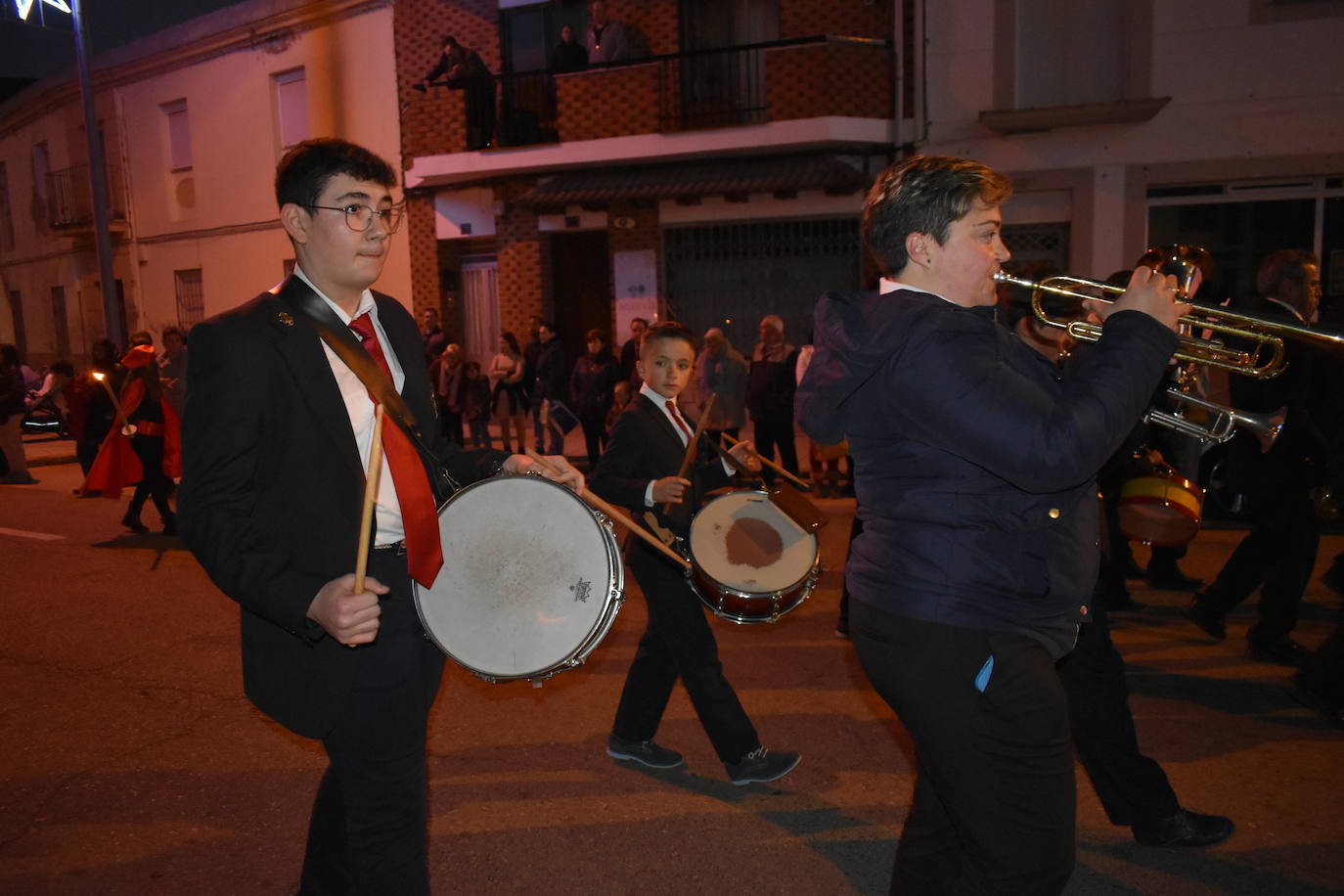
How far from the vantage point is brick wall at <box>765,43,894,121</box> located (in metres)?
14.3

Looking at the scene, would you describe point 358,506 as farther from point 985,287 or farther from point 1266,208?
point 1266,208

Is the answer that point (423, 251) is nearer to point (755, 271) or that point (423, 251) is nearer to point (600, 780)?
point (755, 271)

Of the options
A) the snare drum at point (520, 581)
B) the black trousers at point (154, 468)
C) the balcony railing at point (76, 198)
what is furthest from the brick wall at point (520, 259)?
the snare drum at point (520, 581)

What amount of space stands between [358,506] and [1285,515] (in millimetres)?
4817

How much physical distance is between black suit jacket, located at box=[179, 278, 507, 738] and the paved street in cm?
146

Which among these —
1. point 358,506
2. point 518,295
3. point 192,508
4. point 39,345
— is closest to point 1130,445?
point 358,506

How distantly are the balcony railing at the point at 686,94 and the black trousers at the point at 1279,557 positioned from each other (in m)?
10.2

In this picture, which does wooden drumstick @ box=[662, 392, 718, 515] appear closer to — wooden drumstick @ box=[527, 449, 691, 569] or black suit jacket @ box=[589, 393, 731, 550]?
black suit jacket @ box=[589, 393, 731, 550]

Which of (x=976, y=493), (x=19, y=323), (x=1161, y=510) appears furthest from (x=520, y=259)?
Result: (x=19, y=323)

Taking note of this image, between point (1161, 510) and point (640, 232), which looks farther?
point (640, 232)

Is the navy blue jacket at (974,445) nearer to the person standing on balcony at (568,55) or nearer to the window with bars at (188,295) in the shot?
the person standing on balcony at (568,55)

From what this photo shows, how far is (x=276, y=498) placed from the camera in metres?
2.31

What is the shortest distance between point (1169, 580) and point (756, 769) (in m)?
4.03

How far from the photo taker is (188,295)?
73.0ft
